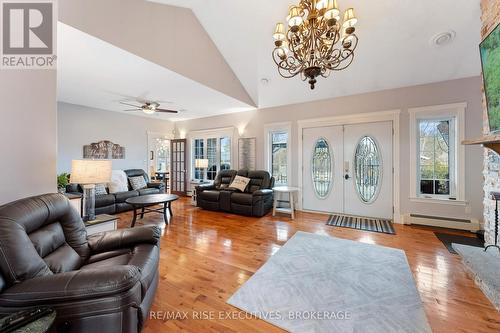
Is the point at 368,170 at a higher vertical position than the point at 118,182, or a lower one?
higher

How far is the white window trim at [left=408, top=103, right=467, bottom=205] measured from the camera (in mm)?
3535

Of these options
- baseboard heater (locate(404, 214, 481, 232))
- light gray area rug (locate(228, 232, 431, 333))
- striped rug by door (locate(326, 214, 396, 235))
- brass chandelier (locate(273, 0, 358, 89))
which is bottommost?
light gray area rug (locate(228, 232, 431, 333))

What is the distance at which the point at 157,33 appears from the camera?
9.70 ft

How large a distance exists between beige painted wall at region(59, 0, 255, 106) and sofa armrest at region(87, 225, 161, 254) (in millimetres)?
2189

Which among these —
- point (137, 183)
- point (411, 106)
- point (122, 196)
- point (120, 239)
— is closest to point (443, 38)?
point (411, 106)

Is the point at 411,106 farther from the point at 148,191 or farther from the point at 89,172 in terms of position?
the point at 148,191

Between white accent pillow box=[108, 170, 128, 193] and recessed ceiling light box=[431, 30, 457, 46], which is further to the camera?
white accent pillow box=[108, 170, 128, 193]

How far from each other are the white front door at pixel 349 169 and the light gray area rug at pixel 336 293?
5.43ft

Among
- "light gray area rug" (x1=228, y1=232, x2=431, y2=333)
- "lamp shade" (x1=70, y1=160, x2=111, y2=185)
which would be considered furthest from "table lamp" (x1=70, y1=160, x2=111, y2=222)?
"light gray area rug" (x1=228, y1=232, x2=431, y2=333)

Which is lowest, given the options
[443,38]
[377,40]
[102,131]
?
[102,131]

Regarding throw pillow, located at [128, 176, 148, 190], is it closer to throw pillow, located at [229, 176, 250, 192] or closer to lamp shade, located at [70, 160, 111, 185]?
throw pillow, located at [229, 176, 250, 192]

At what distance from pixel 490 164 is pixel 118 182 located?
6459mm

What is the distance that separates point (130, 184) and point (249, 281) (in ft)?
15.0

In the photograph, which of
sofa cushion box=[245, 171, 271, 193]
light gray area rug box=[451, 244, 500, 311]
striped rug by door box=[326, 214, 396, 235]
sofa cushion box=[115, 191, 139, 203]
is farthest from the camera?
sofa cushion box=[245, 171, 271, 193]
